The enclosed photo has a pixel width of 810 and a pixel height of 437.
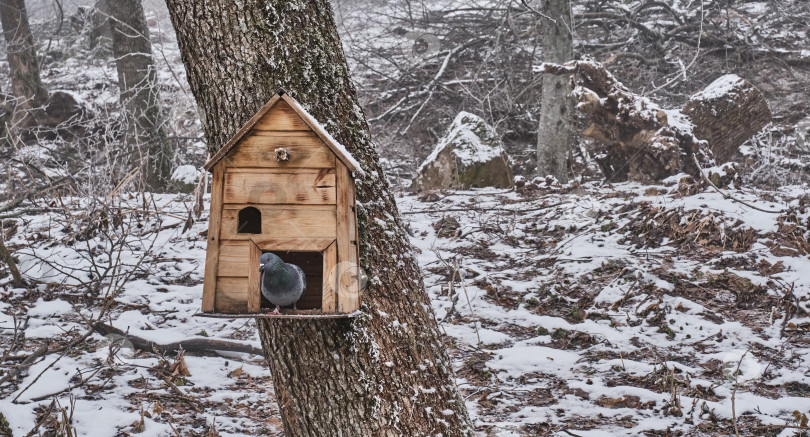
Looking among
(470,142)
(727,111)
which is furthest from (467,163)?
(727,111)

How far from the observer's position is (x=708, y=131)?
24.1 ft

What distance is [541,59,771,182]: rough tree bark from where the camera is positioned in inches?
276

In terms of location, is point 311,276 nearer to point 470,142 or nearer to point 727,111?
point 470,142

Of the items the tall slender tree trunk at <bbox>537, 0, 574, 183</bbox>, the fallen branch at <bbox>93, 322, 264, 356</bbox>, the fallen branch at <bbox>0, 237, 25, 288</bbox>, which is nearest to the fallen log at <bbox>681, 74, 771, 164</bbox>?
the tall slender tree trunk at <bbox>537, 0, 574, 183</bbox>

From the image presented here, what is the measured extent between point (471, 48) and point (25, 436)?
9217 millimetres

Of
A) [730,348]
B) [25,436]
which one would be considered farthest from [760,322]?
[25,436]

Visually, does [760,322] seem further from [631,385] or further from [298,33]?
[298,33]

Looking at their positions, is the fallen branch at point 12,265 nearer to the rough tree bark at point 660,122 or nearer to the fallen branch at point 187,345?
the fallen branch at point 187,345

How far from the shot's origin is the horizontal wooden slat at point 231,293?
6.06 feet

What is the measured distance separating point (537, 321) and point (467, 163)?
4.05 m

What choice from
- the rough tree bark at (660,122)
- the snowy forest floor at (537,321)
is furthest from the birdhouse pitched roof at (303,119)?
the rough tree bark at (660,122)

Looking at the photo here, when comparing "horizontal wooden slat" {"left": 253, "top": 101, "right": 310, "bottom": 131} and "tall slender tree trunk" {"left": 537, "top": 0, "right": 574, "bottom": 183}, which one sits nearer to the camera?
"horizontal wooden slat" {"left": 253, "top": 101, "right": 310, "bottom": 131}

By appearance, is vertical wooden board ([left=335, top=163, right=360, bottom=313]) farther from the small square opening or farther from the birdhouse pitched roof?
the small square opening

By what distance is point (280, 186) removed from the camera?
185 centimetres
